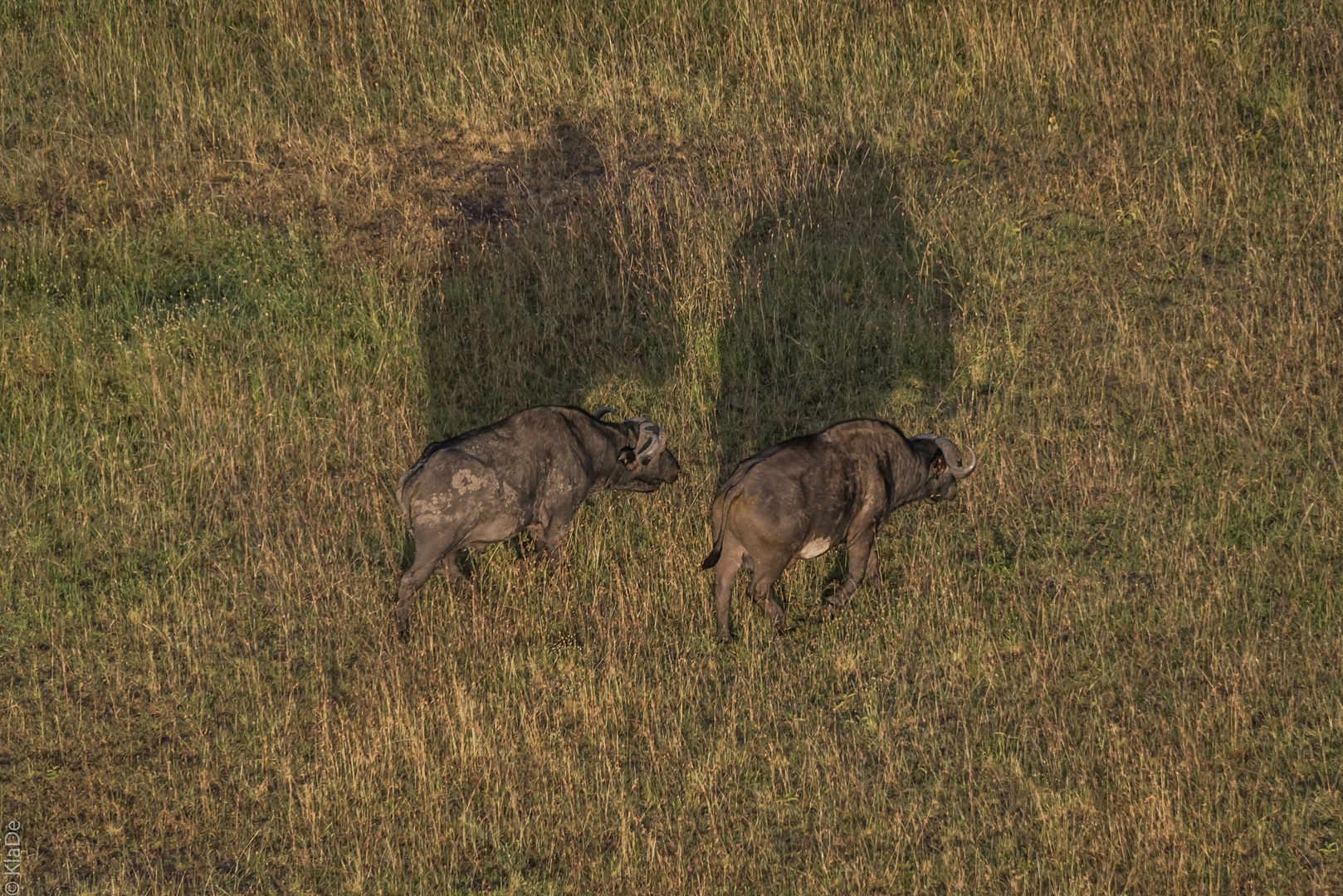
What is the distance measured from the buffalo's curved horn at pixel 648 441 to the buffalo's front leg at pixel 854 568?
174cm

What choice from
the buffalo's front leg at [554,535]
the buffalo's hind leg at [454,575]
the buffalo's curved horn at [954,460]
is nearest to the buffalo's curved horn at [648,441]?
the buffalo's front leg at [554,535]

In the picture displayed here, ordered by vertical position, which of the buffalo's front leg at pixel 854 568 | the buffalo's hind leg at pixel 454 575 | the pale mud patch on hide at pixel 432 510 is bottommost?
the buffalo's front leg at pixel 854 568

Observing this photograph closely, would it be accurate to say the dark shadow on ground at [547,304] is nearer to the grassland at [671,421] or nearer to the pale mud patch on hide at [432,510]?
the grassland at [671,421]

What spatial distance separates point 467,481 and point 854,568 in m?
2.92

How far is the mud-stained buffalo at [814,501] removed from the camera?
32.1 ft

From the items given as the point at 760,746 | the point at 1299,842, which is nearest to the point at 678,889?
the point at 760,746

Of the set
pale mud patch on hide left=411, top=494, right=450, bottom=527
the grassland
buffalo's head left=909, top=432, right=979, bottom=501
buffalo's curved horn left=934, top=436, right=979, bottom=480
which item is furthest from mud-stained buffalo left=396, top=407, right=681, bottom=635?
buffalo's curved horn left=934, top=436, right=979, bottom=480

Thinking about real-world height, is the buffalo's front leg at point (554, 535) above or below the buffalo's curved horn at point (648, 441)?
below

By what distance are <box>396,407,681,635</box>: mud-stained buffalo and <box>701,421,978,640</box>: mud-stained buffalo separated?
1.23 meters

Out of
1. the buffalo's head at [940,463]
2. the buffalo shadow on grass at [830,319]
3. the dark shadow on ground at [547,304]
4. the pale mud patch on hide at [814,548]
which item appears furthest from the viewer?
the dark shadow on ground at [547,304]

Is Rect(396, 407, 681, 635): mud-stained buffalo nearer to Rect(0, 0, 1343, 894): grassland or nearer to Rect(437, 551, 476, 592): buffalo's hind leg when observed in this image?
Rect(437, 551, 476, 592): buffalo's hind leg

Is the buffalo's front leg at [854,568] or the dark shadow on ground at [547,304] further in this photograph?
the dark shadow on ground at [547,304]

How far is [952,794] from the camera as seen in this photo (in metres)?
9.10

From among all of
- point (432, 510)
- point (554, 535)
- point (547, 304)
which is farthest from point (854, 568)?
point (547, 304)
